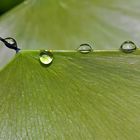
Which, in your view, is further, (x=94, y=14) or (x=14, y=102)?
(x=94, y=14)

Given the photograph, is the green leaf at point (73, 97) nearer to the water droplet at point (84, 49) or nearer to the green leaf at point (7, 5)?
the water droplet at point (84, 49)

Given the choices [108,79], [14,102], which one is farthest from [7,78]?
[108,79]

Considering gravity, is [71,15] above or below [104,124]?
A: above

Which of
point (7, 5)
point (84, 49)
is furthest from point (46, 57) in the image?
point (7, 5)

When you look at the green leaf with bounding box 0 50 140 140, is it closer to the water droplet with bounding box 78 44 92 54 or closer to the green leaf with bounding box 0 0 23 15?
the water droplet with bounding box 78 44 92 54

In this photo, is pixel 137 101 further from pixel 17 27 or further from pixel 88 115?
pixel 17 27
